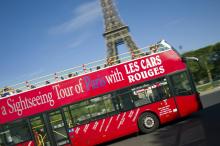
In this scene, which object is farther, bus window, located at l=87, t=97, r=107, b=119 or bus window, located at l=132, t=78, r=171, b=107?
bus window, located at l=132, t=78, r=171, b=107

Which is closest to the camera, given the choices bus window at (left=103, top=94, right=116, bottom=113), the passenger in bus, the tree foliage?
bus window at (left=103, top=94, right=116, bottom=113)

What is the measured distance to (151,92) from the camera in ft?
45.7

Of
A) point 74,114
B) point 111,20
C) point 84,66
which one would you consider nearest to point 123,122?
point 74,114

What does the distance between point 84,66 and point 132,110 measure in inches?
111

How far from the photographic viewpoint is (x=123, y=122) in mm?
13625

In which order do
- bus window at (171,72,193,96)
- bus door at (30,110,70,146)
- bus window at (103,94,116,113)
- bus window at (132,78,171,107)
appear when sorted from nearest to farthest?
bus door at (30,110,70,146) → bus window at (103,94,116,113) → bus window at (132,78,171,107) → bus window at (171,72,193,96)

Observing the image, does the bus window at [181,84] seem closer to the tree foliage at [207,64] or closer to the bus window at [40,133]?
the bus window at [40,133]

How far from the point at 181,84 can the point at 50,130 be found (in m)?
5.81

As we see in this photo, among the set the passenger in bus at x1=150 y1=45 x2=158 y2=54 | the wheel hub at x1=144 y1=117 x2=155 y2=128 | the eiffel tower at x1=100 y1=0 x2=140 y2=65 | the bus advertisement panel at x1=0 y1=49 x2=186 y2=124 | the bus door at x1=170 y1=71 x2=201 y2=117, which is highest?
the eiffel tower at x1=100 y1=0 x2=140 y2=65

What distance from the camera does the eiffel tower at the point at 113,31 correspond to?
6390cm

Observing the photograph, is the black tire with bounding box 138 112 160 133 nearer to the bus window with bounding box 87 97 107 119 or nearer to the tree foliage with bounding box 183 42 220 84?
the bus window with bounding box 87 97 107 119

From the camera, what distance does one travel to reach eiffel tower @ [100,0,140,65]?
2516 inches

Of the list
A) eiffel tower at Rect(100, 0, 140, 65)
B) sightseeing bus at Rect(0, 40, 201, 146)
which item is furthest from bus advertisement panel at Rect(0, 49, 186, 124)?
eiffel tower at Rect(100, 0, 140, 65)

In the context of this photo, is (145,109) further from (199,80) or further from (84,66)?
(199,80)
